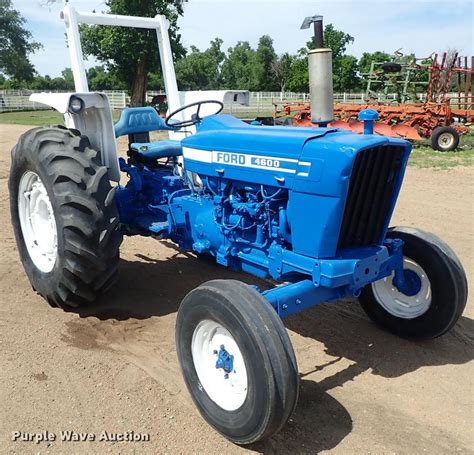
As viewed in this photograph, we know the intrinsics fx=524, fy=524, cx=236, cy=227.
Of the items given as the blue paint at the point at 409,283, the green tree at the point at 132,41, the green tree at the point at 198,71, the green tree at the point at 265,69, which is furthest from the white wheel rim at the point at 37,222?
the green tree at the point at 265,69

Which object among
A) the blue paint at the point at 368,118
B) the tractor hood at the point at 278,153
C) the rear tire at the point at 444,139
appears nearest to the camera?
the tractor hood at the point at 278,153

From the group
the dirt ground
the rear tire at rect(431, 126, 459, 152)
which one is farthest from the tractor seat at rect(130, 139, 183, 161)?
the rear tire at rect(431, 126, 459, 152)

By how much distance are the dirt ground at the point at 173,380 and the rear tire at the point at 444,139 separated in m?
10.00

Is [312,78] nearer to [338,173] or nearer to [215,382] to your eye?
[338,173]

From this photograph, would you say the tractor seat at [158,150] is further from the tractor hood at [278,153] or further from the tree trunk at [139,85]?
the tree trunk at [139,85]

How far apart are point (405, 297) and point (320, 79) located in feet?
5.39

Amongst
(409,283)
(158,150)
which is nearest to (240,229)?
(409,283)

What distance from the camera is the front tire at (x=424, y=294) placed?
3436 millimetres

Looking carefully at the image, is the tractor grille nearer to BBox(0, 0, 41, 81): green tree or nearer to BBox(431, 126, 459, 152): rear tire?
BBox(431, 126, 459, 152): rear tire

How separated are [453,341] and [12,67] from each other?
48.1 meters

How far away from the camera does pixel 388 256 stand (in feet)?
10.6

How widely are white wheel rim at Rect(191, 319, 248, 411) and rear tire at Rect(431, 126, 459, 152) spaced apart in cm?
1186

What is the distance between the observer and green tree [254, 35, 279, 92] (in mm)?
60375

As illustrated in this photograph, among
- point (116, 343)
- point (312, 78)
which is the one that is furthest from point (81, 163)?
point (312, 78)
